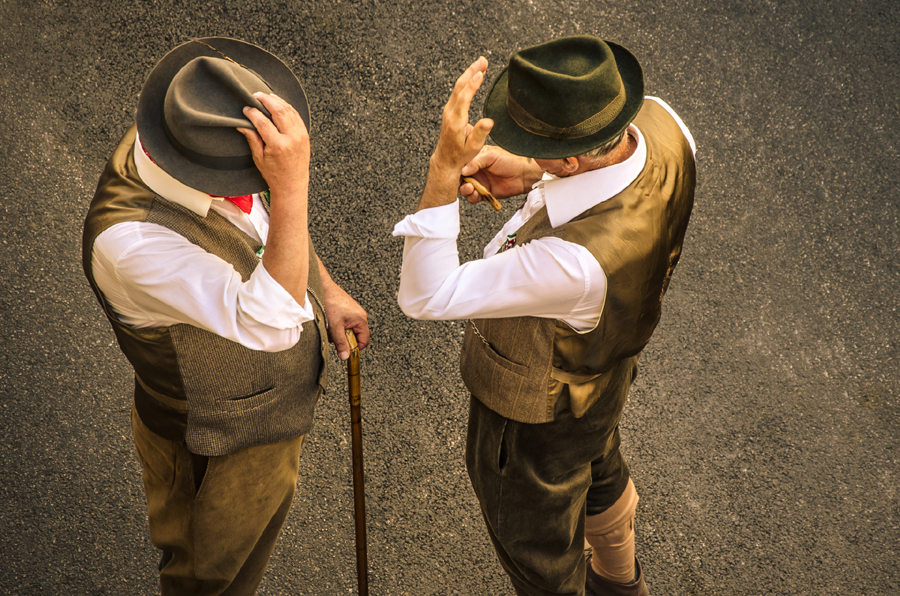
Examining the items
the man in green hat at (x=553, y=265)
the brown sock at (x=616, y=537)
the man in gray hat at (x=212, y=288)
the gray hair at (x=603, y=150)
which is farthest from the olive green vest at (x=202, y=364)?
the brown sock at (x=616, y=537)

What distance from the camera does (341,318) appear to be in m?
2.00

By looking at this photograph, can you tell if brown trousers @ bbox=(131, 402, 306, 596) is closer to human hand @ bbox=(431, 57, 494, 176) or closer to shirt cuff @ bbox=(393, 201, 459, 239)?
shirt cuff @ bbox=(393, 201, 459, 239)

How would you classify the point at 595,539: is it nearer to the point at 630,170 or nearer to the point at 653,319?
the point at 653,319

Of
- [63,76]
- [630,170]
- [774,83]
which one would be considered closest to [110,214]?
[630,170]

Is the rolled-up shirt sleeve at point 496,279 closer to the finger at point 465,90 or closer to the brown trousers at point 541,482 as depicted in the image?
the finger at point 465,90

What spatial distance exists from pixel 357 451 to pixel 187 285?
0.90 meters

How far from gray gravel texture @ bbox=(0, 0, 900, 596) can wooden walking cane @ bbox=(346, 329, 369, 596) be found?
0.39 metres

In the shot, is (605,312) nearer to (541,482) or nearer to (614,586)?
(541,482)

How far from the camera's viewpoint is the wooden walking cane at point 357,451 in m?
1.96

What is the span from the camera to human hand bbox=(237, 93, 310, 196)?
1.30 metres

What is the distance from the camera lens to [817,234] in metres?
2.78

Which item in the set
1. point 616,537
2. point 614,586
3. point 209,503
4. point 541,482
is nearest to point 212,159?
point 209,503

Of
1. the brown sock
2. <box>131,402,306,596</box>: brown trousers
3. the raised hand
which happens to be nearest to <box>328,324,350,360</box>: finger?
<box>131,402,306,596</box>: brown trousers

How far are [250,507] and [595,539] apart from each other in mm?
1139
